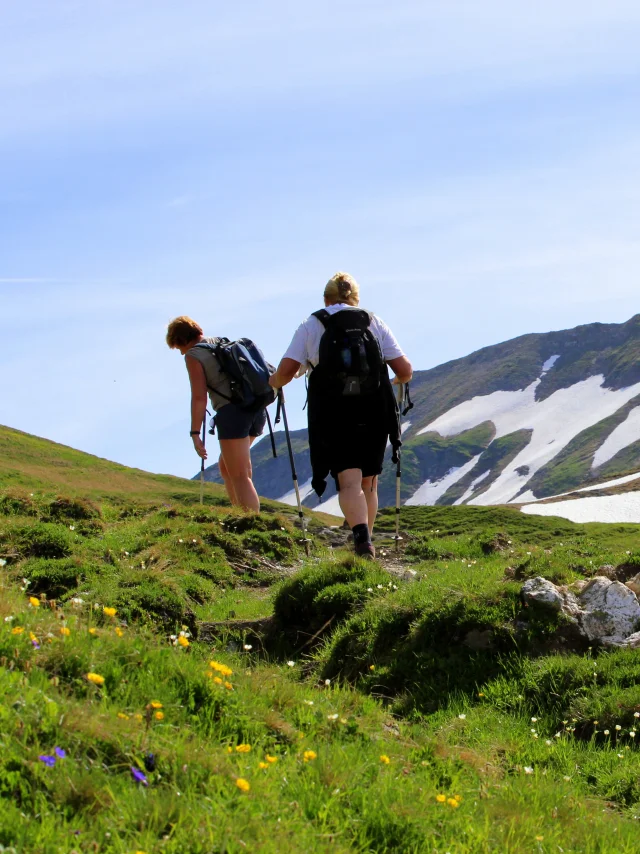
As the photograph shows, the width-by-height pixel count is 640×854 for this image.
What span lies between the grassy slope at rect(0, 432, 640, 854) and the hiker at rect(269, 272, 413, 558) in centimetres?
107

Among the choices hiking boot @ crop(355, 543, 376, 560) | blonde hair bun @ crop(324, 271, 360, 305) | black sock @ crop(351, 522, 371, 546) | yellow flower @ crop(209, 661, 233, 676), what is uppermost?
blonde hair bun @ crop(324, 271, 360, 305)

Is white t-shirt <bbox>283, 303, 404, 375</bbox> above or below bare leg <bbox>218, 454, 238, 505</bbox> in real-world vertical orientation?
above

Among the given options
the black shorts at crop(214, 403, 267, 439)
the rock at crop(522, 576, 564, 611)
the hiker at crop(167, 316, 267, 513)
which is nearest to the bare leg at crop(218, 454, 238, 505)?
the hiker at crop(167, 316, 267, 513)

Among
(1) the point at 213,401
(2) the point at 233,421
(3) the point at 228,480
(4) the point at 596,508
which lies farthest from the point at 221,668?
(4) the point at 596,508

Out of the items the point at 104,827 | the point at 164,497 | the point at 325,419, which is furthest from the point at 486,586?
the point at 164,497

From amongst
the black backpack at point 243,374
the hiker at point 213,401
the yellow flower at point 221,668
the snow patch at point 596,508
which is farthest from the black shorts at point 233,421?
the snow patch at point 596,508

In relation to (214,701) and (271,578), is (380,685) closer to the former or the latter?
(214,701)

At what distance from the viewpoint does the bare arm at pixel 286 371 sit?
35.1ft

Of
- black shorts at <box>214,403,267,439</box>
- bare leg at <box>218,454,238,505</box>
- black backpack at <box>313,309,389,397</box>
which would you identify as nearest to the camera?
black backpack at <box>313,309,389,397</box>

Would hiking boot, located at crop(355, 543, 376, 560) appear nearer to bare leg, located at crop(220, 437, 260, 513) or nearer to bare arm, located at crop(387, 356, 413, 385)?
bare arm, located at crop(387, 356, 413, 385)

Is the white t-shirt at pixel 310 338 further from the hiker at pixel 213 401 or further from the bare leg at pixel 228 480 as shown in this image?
the bare leg at pixel 228 480

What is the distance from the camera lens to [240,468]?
47.7 feet

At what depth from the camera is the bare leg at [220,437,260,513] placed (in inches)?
553

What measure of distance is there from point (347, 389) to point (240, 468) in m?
4.68
